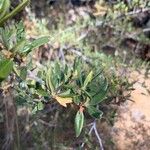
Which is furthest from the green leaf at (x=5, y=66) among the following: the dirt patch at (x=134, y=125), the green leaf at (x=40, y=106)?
the dirt patch at (x=134, y=125)

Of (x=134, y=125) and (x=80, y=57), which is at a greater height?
(x=80, y=57)

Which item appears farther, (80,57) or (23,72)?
(80,57)

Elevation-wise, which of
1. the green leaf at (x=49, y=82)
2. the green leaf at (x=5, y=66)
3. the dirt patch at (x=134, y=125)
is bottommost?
the dirt patch at (x=134, y=125)

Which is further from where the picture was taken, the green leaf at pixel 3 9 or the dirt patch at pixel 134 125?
the dirt patch at pixel 134 125

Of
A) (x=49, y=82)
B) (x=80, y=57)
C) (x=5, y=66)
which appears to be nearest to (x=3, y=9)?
(x=5, y=66)

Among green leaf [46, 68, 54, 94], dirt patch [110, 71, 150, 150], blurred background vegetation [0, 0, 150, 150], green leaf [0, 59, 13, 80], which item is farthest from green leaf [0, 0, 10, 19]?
dirt patch [110, 71, 150, 150]

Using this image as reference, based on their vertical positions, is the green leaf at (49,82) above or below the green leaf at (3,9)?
below

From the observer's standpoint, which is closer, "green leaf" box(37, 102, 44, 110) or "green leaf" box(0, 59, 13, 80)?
"green leaf" box(0, 59, 13, 80)

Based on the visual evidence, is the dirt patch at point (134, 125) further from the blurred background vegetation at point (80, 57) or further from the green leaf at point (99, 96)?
the green leaf at point (99, 96)

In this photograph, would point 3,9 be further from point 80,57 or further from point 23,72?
point 80,57

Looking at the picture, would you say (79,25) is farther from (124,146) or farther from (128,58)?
(124,146)

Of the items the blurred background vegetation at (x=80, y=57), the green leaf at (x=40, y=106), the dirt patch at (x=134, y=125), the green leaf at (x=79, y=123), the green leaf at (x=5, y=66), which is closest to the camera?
the green leaf at (x=5, y=66)

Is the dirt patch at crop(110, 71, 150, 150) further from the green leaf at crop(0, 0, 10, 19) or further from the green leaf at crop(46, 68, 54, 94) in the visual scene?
the green leaf at crop(0, 0, 10, 19)

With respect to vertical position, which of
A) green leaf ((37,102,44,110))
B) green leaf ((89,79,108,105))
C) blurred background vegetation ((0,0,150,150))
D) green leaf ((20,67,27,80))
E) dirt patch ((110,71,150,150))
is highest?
green leaf ((20,67,27,80))
